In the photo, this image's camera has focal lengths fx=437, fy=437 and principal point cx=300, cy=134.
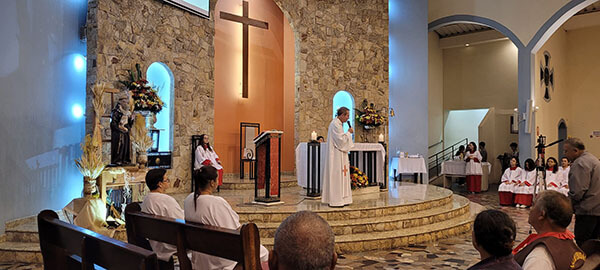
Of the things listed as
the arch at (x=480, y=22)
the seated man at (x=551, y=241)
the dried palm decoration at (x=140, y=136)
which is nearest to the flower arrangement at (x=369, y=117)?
the arch at (x=480, y=22)

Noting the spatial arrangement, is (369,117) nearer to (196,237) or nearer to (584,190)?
(584,190)

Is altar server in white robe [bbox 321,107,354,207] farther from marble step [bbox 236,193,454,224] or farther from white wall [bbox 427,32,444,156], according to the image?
white wall [bbox 427,32,444,156]

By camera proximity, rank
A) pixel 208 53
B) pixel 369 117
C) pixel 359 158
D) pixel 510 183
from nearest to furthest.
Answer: pixel 359 158, pixel 208 53, pixel 510 183, pixel 369 117

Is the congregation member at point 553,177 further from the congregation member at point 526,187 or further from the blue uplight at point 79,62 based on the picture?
the blue uplight at point 79,62

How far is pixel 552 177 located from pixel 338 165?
16.7 feet

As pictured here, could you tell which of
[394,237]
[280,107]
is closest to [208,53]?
[280,107]

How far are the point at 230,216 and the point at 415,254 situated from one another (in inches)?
123

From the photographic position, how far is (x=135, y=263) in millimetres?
1830

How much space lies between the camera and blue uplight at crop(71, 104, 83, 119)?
7000 millimetres

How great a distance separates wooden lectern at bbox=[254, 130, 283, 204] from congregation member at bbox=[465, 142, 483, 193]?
7404 millimetres

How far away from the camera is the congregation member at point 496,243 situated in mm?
1819

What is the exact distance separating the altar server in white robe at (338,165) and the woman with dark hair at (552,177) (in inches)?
189

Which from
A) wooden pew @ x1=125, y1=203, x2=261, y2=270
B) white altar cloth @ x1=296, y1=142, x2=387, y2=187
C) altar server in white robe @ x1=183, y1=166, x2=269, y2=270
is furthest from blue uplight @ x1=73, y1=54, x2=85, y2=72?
altar server in white robe @ x1=183, y1=166, x2=269, y2=270

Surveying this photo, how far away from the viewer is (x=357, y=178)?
8.05 m
